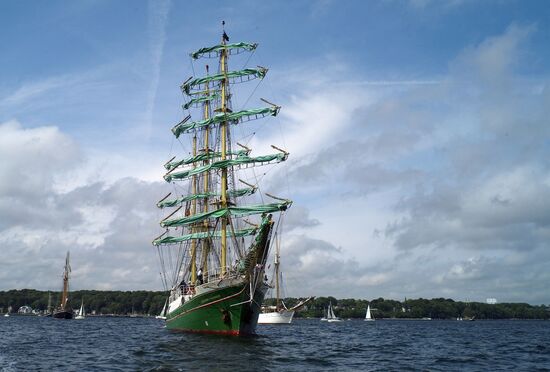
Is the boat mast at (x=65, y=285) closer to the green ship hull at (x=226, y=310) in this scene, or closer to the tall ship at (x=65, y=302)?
the tall ship at (x=65, y=302)

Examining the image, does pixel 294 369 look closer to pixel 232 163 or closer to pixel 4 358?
pixel 4 358

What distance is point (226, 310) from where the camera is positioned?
39.6 metres

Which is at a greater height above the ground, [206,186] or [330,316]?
[206,186]

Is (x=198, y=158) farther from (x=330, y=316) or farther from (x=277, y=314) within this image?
(x=330, y=316)

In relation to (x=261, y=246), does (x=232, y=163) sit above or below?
above

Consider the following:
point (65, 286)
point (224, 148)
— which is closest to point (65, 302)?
point (65, 286)

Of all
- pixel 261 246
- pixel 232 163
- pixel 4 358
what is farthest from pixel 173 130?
pixel 4 358

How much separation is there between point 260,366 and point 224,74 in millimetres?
34409

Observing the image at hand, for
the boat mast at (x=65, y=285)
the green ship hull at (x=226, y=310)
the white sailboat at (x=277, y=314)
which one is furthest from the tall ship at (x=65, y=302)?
the green ship hull at (x=226, y=310)

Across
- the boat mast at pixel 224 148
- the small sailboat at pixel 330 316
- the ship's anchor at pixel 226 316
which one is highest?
the boat mast at pixel 224 148

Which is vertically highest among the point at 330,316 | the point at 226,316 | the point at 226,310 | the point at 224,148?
the point at 224,148

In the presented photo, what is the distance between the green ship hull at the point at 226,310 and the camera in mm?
38938

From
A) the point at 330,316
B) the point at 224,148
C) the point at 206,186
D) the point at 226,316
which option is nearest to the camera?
the point at 226,316

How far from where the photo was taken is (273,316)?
98438mm
